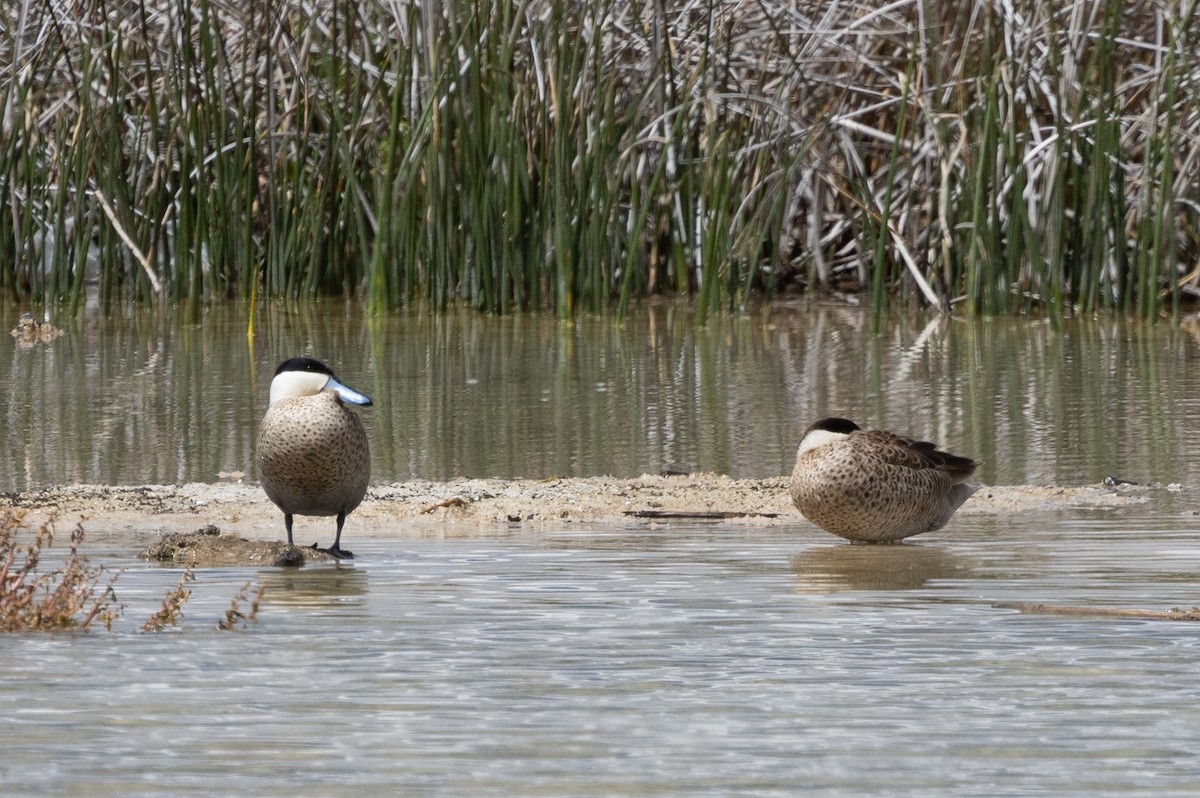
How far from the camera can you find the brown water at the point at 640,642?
271 centimetres

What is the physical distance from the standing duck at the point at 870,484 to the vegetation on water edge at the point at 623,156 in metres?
5.22

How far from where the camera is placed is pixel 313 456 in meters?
4.77

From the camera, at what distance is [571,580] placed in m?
4.27

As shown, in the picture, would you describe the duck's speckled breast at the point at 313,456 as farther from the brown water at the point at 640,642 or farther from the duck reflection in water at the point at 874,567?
the duck reflection in water at the point at 874,567

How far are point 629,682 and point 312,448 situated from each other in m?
1.72

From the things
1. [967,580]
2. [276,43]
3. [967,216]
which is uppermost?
[276,43]

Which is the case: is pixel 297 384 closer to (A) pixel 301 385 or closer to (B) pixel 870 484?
(A) pixel 301 385

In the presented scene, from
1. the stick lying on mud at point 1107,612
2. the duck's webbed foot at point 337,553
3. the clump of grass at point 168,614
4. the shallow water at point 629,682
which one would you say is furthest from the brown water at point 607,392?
the clump of grass at point 168,614

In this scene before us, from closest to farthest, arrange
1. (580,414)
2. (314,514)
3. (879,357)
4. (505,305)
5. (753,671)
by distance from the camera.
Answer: (753,671), (314,514), (580,414), (879,357), (505,305)

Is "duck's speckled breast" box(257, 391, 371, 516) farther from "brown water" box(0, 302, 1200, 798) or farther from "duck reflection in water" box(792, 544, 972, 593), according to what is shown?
"duck reflection in water" box(792, 544, 972, 593)

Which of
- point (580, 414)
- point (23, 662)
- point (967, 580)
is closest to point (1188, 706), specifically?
point (967, 580)

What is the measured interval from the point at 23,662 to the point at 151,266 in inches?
348

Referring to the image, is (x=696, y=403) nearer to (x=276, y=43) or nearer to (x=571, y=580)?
(x=571, y=580)

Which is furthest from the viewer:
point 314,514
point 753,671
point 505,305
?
point 505,305
